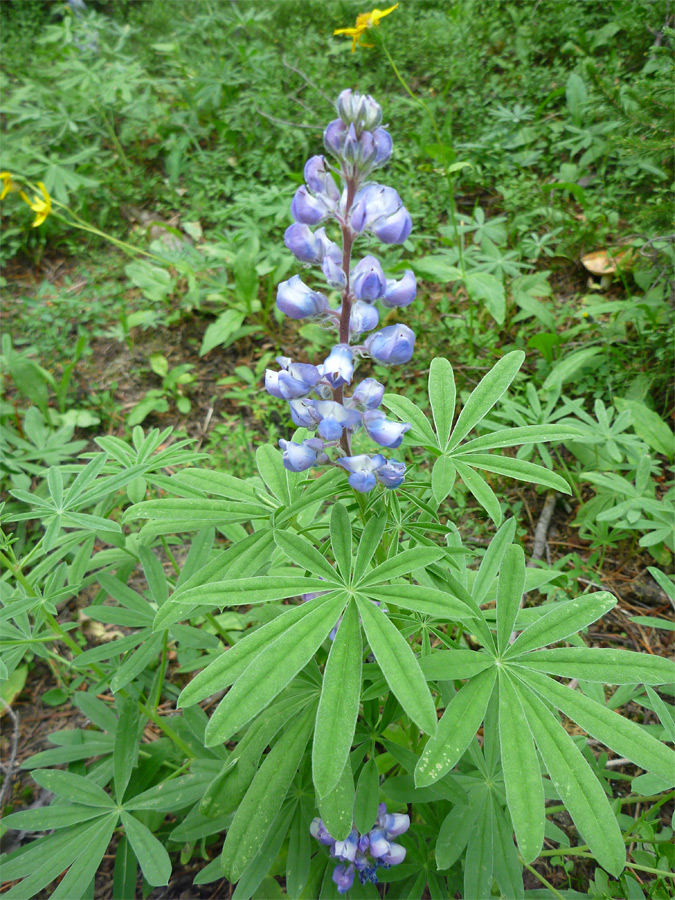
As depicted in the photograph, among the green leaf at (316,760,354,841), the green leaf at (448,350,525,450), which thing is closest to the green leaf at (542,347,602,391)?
the green leaf at (448,350,525,450)

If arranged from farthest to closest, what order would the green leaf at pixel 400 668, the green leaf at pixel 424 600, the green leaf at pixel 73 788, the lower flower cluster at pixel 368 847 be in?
the green leaf at pixel 73 788, the lower flower cluster at pixel 368 847, the green leaf at pixel 424 600, the green leaf at pixel 400 668

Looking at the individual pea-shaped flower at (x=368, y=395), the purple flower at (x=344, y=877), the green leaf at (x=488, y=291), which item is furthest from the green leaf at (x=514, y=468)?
the green leaf at (x=488, y=291)

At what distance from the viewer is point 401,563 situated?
119 cm

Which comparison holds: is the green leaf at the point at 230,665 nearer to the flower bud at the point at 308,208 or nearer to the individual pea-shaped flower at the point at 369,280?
the individual pea-shaped flower at the point at 369,280

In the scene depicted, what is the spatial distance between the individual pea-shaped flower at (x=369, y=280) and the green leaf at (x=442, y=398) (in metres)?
0.36

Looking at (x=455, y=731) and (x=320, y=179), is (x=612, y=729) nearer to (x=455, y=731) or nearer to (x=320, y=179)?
(x=455, y=731)

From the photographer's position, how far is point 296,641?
1089 millimetres

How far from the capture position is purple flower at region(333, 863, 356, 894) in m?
1.46

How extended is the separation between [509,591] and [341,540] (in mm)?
413

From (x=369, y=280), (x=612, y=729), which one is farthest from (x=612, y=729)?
(x=369, y=280)

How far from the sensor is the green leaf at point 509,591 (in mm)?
1294

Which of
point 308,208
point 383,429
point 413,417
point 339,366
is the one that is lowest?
point 413,417

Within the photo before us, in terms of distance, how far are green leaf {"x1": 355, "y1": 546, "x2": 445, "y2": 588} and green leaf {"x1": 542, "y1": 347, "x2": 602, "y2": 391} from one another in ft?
5.24

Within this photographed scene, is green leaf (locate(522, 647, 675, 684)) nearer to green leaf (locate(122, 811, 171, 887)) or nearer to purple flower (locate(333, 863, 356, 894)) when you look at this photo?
purple flower (locate(333, 863, 356, 894))
